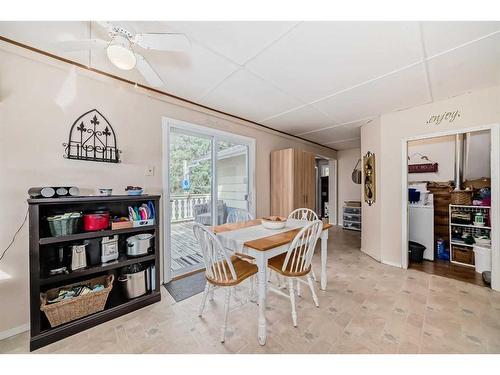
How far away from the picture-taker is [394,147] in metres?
3.02

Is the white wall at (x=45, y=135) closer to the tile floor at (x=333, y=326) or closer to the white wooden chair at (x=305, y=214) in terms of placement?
the tile floor at (x=333, y=326)

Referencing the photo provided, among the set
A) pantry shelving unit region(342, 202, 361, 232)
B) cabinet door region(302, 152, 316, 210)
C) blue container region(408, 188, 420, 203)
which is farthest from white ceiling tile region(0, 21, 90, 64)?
pantry shelving unit region(342, 202, 361, 232)

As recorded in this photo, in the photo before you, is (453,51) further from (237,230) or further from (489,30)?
(237,230)

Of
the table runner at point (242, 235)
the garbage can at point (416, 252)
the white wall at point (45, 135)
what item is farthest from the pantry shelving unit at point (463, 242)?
the white wall at point (45, 135)

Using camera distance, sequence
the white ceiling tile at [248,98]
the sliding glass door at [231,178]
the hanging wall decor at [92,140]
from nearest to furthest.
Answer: the hanging wall decor at [92,140], the white ceiling tile at [248,98], the sliding glass door at [231,178]

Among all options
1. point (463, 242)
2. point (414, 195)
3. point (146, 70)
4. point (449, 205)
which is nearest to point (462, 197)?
point (449, 205)

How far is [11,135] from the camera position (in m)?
1.57

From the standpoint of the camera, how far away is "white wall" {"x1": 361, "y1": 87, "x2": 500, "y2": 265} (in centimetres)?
243

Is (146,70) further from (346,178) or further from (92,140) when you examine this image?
(346,178)

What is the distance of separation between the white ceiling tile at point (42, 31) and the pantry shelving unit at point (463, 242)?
201 inches

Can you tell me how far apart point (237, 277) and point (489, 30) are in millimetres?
2674

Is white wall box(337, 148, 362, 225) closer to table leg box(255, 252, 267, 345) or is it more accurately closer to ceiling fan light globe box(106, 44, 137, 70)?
table leg box(255, 252, 267, 345)

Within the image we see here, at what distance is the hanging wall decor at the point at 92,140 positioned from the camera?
1848 millimetres

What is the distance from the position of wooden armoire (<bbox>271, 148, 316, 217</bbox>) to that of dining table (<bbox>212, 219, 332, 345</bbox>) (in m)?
1.31
